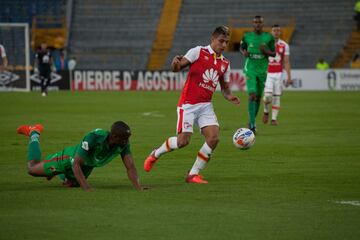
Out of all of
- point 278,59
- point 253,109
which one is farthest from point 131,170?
point 278,59

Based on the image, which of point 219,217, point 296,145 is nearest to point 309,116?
point 296,145

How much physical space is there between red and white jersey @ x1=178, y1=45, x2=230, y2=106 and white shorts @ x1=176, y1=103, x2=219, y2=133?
0.08 m

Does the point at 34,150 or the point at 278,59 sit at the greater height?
the point at 278,59

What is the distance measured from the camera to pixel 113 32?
57969mm

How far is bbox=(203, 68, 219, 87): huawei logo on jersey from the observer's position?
13.7 metres

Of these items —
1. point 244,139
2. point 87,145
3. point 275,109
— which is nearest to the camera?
point 87,145

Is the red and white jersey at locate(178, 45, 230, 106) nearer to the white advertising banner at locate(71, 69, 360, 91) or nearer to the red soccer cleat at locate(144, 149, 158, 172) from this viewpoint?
the red soccer cleat at locate(144, 149, 158, 172)

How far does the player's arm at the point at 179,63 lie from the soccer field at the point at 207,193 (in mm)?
1581

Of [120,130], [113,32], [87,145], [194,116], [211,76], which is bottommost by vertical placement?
[113,32]

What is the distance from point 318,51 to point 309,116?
24899 mm

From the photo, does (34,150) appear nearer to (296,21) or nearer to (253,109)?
(253,109)

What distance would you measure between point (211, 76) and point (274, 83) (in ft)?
39.4

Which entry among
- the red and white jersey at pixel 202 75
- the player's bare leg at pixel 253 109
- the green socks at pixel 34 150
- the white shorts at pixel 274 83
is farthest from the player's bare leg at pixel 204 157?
the white shorts at pixel 274 83

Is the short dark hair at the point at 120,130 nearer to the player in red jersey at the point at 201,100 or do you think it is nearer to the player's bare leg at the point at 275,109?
the player in red jersey at the point at 201,100
